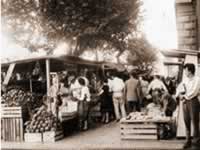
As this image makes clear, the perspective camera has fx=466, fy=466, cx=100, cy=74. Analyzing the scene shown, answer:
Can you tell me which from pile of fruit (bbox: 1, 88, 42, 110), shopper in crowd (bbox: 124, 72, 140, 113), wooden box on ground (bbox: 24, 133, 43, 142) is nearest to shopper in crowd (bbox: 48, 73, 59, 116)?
pile of fruit (bbox: 1, 88, 42, 110)

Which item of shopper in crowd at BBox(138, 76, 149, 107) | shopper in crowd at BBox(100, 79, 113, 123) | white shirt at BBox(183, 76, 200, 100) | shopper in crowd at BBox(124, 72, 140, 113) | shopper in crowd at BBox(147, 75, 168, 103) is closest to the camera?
white shirt at BBox(183, 76, 200, 100)

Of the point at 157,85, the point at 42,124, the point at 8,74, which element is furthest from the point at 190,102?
the point at 8,74

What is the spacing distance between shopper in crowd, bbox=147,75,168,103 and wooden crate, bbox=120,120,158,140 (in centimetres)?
53

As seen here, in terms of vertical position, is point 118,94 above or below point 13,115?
above

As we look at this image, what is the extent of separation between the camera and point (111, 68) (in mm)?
8312

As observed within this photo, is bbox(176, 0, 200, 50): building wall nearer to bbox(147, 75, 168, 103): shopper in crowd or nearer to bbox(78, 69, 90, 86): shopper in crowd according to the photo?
bbox(147, 75, 168, 103): shopper in crowd

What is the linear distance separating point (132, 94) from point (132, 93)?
0.17 feet

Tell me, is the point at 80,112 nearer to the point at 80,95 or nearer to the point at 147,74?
the point at 80,95

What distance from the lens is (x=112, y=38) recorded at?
26.8 feet

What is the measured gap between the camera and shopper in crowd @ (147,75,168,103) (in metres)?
7.79

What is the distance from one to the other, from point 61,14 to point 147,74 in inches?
71.8

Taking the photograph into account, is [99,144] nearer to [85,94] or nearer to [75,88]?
[85,94]

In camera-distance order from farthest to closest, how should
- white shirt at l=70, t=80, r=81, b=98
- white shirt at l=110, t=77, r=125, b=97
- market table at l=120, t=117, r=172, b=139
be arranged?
white shirt at l=70, t=80, r=81, b=98 → white shirt at l=110, t=77, r=125, b=97 → market table at l=120, t=117, r=172, b=139

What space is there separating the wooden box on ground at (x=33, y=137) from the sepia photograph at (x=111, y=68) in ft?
0.06
